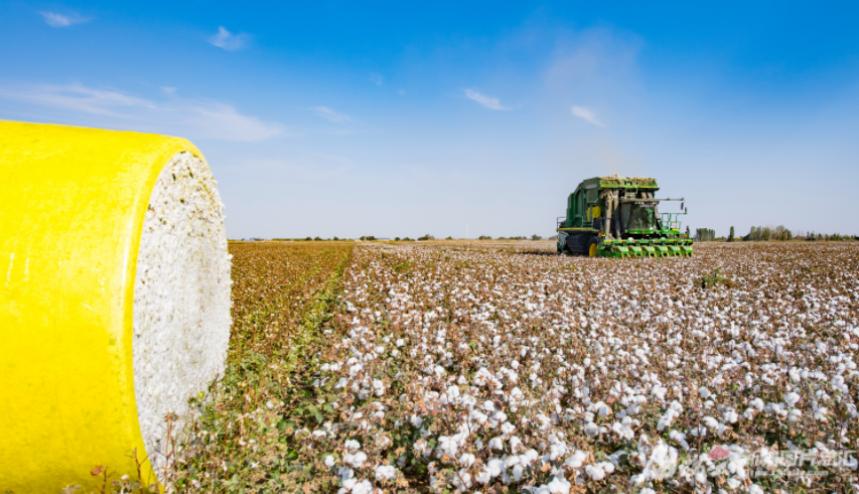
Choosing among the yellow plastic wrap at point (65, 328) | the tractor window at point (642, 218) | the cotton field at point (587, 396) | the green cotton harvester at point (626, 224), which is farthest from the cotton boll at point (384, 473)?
the tractor window at point (642, 218)

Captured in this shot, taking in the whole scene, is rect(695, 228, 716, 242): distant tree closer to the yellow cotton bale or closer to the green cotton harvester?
the green cotton harvester

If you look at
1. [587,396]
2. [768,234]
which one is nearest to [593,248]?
[587,396]

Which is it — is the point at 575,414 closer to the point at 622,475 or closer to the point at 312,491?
the point at 622,475

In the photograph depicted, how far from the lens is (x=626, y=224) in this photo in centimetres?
2289

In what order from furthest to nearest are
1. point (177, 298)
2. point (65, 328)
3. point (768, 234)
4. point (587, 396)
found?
1. point (768, 234)
2. point (587, 396)
3. point (177, 298)
4. point (65, 328)

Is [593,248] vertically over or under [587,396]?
over

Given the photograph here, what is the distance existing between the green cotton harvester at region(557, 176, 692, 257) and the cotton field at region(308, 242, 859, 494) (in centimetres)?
1198

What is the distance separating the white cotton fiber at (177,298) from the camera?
3094 millimetres

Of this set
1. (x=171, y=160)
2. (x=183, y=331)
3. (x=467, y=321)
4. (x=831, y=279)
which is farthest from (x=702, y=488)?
(x=831, y=279)

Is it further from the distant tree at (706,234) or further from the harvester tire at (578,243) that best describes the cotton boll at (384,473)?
the distant tree at (706,234)

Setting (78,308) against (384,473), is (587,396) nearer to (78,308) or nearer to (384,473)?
(384,473)

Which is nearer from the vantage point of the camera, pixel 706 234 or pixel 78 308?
pixel 78 308

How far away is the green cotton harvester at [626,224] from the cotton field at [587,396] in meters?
12.0

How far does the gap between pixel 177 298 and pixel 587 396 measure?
3.42 metres
